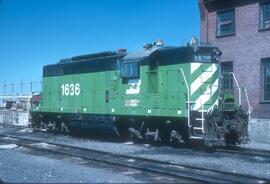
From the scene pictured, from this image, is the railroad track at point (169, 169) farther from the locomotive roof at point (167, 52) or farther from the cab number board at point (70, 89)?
the cab number board at point (70, 89)

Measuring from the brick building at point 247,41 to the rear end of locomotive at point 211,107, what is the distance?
4.59 meters

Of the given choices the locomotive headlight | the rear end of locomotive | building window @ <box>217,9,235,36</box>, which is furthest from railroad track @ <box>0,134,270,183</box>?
building window @ <box>217,9,235,36</box>

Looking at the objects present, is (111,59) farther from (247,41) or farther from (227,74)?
(247,41)

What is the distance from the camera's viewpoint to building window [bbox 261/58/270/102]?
19.2 metres

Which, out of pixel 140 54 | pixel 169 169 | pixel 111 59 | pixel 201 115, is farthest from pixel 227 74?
pixel 169 169

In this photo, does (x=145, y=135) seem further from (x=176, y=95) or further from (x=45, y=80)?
(x=45, y=80)

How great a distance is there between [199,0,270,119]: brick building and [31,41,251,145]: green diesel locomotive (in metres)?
5.00

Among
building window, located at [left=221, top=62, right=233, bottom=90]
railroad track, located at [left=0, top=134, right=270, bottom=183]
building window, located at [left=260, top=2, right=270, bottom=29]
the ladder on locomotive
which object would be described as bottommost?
railroad track, located at [left=0, top=134, right=270, bottom=183]

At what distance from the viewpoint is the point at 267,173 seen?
396 inches

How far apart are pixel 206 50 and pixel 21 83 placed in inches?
755

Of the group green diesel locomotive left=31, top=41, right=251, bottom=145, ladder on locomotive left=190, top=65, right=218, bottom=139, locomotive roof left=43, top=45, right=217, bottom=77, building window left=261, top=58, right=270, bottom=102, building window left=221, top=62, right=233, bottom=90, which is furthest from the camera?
building window left=221, top=62, right=233, bottom=90

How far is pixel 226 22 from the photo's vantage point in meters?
21.4

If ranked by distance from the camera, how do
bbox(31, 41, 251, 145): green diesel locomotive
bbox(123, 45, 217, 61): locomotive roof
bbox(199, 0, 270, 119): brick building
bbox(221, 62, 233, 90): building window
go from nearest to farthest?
bbox(31, 41, 251, 145): green diesel locomotive < bbox(123, 45, 217, 61): locomotive roof < bbox(199, 0, 270, 119): brick building < bbox(221, 62, 233, 90): building window

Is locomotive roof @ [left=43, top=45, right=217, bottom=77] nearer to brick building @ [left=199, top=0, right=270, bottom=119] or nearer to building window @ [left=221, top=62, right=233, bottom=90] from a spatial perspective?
brick building @ [left=199, top=0, right=270, bottom=119]
